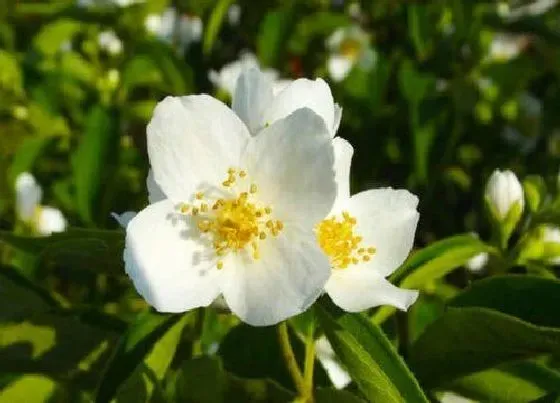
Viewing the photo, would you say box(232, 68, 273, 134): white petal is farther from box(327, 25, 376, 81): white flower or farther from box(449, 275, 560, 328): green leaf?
box(327, 25, 376, 81): white flower

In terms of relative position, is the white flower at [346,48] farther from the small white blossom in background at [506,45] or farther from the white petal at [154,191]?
the white petal at [154,191]

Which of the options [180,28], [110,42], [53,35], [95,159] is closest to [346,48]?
[180,28]

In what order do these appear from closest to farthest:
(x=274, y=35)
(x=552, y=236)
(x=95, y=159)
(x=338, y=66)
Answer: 1. (x=552, y=236)
2. (x=95, y=159)
3. (x=274, y=35)
4. (x=338, y=66)

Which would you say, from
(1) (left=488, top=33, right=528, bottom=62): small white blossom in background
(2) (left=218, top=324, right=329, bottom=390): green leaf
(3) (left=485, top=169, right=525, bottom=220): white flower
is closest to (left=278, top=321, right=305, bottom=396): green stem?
(2) (left=218, top=324, right=329, bottom=390): green leaf

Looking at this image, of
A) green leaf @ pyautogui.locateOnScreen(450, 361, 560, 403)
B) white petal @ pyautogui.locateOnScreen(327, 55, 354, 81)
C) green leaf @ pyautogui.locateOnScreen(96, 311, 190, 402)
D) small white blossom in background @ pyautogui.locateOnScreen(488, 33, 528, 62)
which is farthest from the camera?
small white blossom in background @ pyautogui.locateOnScreen(488, 33, 528, 62)

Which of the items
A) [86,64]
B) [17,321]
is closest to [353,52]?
[86,64]

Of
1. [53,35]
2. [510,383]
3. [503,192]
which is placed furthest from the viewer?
[53,35]

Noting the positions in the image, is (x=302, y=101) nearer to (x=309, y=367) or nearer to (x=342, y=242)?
(x=342, y=242)

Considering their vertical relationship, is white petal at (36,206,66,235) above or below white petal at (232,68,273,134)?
below
